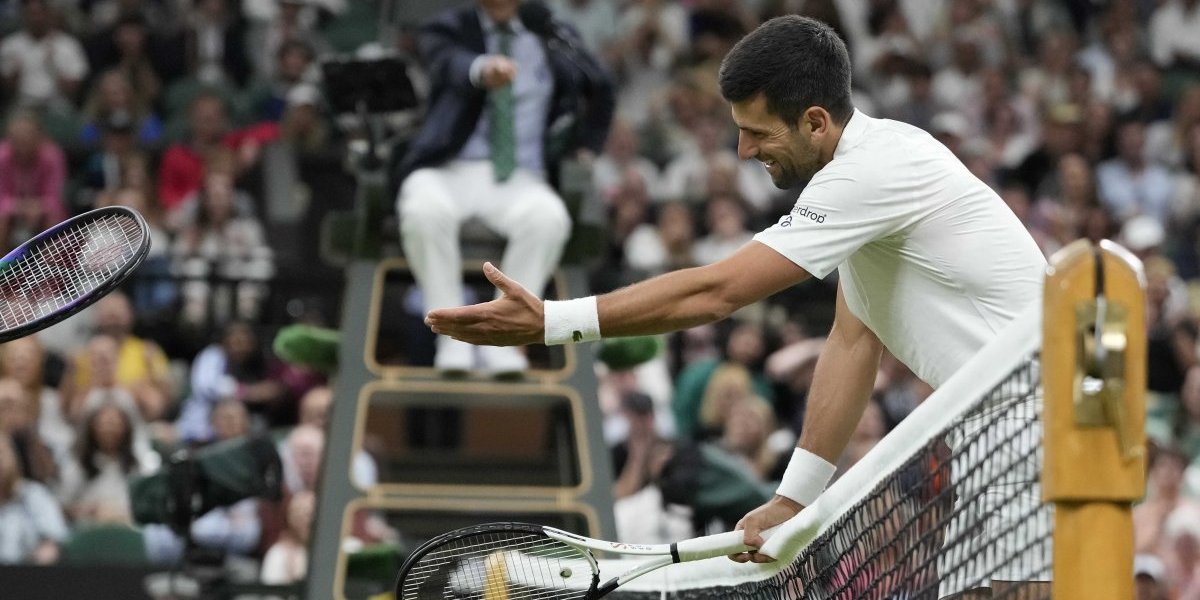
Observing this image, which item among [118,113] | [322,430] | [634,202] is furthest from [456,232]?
[118,113]

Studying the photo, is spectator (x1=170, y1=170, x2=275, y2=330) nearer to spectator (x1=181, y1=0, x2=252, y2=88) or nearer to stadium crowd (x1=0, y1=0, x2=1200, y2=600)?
stadium crowd (x1=0, y1=0, x2=1200, y2=600)

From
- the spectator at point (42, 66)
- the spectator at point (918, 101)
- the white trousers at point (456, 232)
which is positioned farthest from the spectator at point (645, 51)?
the white trousers at point (456, 232)

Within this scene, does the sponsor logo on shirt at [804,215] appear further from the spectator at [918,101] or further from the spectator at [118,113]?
the spectator at [918,101]

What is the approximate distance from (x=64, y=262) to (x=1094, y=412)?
3.02 metres

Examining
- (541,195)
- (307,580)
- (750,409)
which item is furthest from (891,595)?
(750,409)

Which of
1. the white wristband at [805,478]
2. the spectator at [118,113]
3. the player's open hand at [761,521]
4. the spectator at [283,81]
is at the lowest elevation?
the player's open hand at [761,521]

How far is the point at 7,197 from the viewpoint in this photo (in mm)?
11609

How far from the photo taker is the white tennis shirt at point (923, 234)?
3801mm

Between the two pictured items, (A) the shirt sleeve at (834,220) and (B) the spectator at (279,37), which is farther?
(B) the spectator at (279,37)

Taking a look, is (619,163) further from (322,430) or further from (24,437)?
(24,437)

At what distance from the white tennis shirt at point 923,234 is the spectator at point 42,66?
1017 centimetres

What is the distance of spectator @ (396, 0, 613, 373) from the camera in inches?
292

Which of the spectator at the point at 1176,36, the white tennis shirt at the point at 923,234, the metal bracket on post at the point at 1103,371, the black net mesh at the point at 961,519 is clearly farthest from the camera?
the spectator at the point at 1176,36

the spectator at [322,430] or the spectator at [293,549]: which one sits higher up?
the spectator at [322,430]
